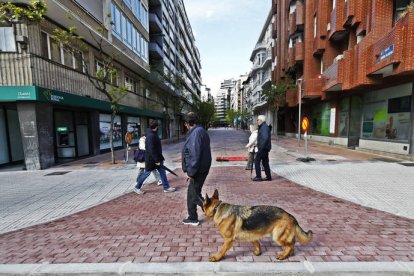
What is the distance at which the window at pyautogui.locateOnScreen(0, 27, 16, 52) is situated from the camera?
31.4 feet

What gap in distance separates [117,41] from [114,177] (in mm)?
11143

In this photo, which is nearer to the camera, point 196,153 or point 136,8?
point 196,153

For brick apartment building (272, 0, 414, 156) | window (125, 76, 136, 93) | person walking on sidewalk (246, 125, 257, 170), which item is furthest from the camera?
window (125, 76, 136, 93)

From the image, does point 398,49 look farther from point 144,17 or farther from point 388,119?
point 144,17

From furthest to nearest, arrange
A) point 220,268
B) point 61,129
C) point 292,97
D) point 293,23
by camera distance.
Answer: point 292,97, point 293,23, point 61,129, point 220,268

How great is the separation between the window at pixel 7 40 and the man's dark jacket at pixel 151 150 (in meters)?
8.48

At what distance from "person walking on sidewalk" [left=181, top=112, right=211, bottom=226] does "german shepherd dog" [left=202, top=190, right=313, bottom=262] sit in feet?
2.46

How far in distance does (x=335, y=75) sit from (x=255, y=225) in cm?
1534

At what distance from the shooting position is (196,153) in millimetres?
3664

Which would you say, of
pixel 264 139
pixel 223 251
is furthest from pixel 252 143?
pixel 223 251

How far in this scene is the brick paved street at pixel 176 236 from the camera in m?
3.12

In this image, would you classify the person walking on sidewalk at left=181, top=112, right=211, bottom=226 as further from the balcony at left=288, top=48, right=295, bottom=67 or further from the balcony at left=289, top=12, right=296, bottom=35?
the balcony at left=289, top=12, right=296, bottom=35

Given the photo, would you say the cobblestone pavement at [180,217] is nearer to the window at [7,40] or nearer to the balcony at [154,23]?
the window at [7,40]

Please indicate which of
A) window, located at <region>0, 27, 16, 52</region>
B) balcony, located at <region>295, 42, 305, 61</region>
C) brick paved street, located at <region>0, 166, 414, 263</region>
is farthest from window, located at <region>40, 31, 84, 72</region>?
balcony, located at <region>295, 42, 305, 61</region>
